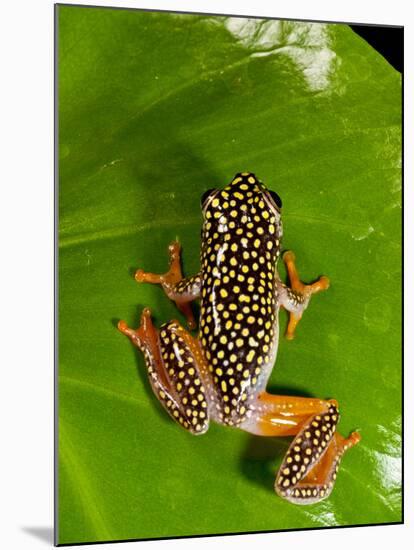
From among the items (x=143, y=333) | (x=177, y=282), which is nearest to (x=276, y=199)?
(x=177, y=282)

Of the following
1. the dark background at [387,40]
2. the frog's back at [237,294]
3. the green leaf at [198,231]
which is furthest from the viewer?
the dark background at [387,40]

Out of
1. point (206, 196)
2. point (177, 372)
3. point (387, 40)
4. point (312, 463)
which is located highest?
point (387, 40)

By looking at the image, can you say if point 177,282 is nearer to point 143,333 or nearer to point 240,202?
point 143,333

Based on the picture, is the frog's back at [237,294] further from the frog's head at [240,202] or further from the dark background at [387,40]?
the dark background at [387,40]

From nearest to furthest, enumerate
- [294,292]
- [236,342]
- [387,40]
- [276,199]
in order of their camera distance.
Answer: [236,342] → [276,199] → [294,292] → [387,40]

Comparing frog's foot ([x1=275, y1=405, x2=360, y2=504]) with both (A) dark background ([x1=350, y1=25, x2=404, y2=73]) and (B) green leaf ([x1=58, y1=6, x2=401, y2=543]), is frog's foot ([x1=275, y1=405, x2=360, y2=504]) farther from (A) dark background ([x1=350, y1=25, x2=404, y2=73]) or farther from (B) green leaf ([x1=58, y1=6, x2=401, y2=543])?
(A) dark background ([x1=350, y1=25, x2=404, y2=73])

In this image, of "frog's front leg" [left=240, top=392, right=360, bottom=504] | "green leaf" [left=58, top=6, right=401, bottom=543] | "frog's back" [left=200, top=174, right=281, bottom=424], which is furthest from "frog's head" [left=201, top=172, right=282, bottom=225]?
"frog's front leg" [left=240, top=392, right=360, bottom=504]

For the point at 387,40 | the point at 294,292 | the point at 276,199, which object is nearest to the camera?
the point at 276,199

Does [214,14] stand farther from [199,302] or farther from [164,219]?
[199,302]

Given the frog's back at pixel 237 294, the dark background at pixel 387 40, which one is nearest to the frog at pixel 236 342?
the frog's back at pixel 237 294
